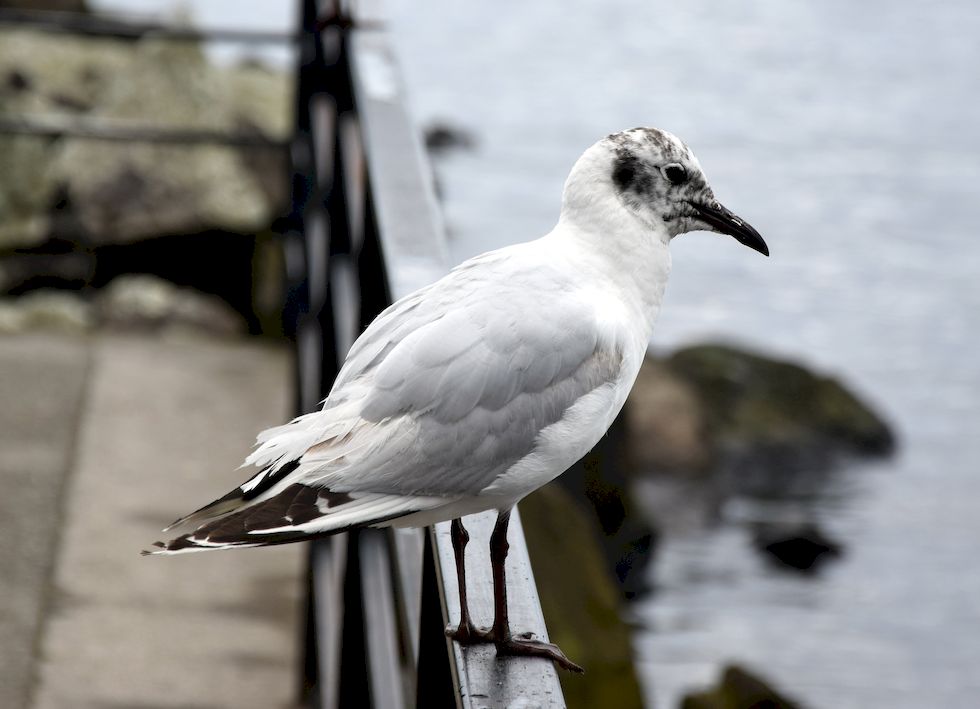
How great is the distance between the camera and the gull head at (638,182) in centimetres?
227

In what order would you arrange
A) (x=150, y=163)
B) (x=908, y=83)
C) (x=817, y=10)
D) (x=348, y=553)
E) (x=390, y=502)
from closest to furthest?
(x=390, y=502), (x=348, y=553), (x=150, y=163), (x=908, y=83), (x=817, y=10)

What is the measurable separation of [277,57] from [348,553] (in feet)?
62.6

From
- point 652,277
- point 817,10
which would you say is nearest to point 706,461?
point 652,277

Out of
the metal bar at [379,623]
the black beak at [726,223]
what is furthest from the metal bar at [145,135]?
the black beak at [726,223]

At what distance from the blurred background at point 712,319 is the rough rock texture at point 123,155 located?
0.02 meters

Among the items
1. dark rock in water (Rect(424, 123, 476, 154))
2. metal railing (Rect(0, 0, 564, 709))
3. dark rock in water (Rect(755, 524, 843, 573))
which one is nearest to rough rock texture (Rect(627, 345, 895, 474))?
dark rock in water (Rect(755, 524, 843, 573))

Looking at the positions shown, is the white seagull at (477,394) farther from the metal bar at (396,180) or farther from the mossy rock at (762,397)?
the mossy rock at (762,397)

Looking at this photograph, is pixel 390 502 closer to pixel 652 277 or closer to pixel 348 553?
pixel 652 277

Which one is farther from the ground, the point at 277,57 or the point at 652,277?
the point at 277,57

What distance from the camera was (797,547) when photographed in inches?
472

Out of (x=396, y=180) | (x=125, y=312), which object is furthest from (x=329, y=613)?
(x=125, y=312)

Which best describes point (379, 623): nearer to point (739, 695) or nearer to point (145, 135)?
point (145, 135)

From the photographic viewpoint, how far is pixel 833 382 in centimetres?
1272

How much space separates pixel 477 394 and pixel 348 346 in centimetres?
131
